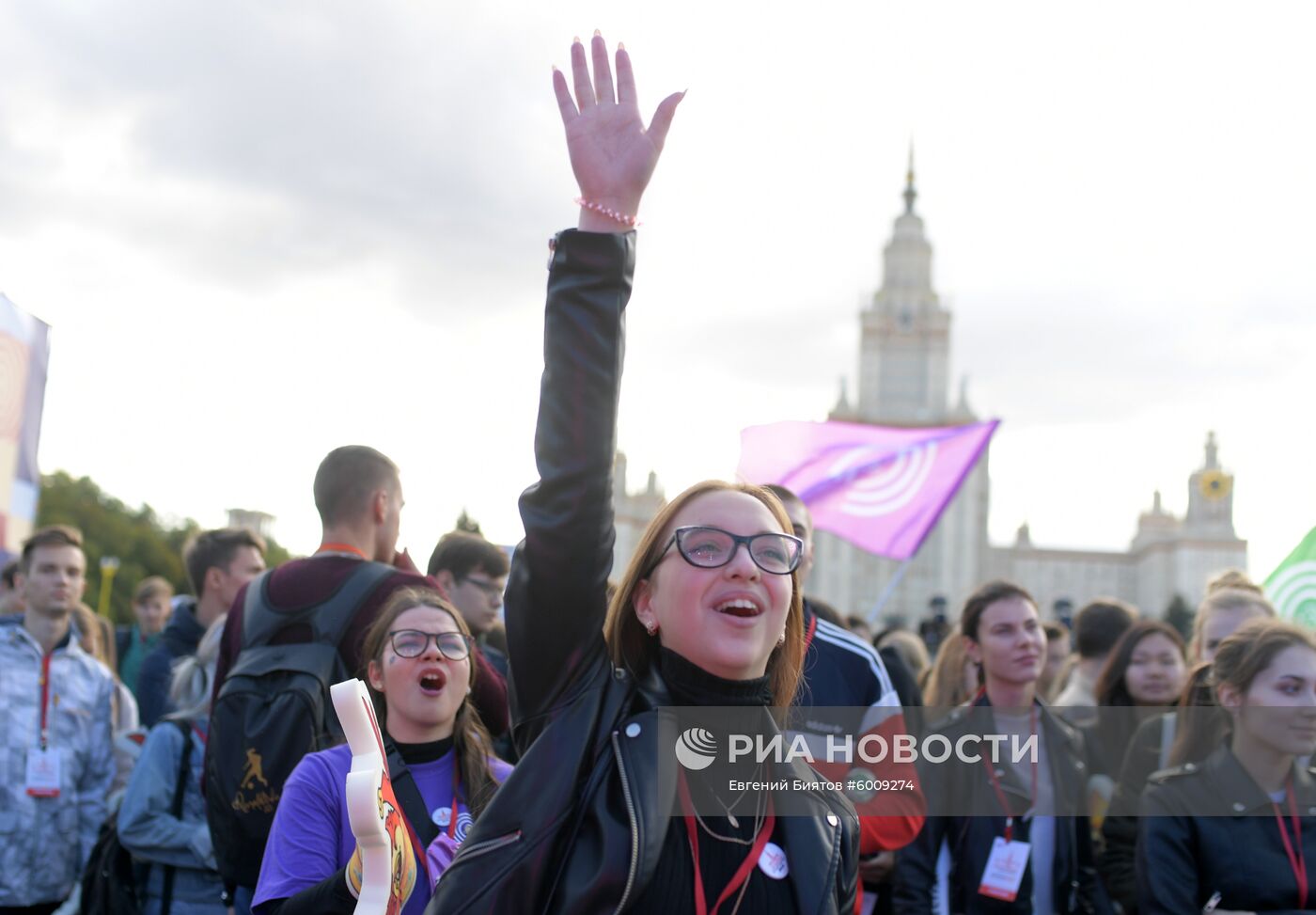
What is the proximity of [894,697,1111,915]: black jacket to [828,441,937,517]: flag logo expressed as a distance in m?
7.10

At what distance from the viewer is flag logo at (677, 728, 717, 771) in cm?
204

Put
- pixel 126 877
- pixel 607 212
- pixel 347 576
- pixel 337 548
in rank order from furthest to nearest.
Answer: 1. pixel 126 877
2. pixel 337 548
3. pixel 347 576
4. pixel 607 212

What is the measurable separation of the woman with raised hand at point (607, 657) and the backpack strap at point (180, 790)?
272cm

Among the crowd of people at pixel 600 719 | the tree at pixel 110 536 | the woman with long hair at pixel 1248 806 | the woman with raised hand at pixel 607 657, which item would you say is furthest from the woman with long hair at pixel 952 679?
the tree at pixel 110 536

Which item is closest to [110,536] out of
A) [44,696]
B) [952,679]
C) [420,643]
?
[44,696]

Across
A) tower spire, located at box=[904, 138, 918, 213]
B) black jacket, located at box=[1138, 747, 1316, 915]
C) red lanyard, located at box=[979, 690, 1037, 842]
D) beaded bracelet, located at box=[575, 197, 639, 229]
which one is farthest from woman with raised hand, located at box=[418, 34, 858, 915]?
tower spire, located at box=[904, 138, 918, 213]

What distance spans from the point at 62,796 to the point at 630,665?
3654 millimetres

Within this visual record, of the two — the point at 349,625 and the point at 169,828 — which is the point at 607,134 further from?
the point at 169,828

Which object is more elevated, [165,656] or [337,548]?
[337,548]

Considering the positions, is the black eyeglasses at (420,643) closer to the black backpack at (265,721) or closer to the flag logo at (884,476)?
the black backpack at (265,721)

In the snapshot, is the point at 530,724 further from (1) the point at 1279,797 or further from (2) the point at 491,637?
(2) the point at 491,637

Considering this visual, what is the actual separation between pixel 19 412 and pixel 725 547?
314 cm

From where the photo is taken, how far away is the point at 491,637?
5.89 meters

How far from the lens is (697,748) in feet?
6.75
